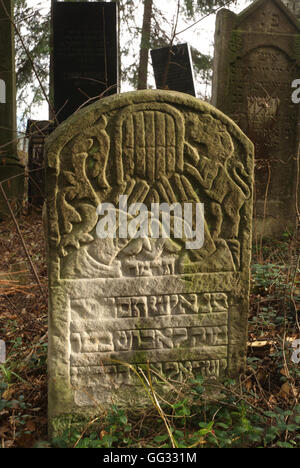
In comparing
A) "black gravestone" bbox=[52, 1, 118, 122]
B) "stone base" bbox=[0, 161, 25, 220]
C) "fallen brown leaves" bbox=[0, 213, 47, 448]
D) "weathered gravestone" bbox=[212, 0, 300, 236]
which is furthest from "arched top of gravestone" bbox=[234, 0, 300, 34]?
"stone base" bbox=[0, 161, 25, 220]

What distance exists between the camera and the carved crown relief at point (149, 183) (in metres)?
2.29

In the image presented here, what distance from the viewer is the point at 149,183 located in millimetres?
2361

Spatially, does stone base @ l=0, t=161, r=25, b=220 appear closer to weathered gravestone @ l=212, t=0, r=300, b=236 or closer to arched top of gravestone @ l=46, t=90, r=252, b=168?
weathered gravestone @ l=212, t=0, r=300, b=236

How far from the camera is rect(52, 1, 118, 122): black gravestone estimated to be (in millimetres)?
6188

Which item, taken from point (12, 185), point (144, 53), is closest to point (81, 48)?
point (12, 185)

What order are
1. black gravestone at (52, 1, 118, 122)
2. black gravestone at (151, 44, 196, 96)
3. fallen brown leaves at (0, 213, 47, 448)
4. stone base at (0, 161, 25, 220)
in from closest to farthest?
fallen brown leaves at (0, 213, 47, 448) → black gravestone at (52, 1, 118, 122) → stone base at (0, 161, 25, 220) → black gravestone at (151, 44, 196, 96)

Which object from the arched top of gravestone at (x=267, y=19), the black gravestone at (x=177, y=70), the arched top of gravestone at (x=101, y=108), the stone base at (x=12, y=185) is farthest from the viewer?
the black gravestone at (x=177, y=70)

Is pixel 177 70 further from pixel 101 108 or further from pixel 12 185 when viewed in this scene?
pixel 101 108

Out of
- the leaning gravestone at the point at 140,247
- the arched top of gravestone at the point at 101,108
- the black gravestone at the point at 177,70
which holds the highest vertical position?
the black gravestone at the point at 177,70

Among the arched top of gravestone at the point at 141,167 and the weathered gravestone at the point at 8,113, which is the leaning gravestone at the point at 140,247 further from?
the weathered gravestone at the point at 8,113

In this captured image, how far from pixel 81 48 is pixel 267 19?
8.22 ft

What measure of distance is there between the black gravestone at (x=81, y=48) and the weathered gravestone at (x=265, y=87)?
1.50m

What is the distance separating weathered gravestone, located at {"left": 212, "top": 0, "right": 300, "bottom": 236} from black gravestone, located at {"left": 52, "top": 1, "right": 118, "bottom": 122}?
1495 mm

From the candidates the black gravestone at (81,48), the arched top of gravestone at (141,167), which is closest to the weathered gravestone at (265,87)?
the black gravestone at (81,48)
